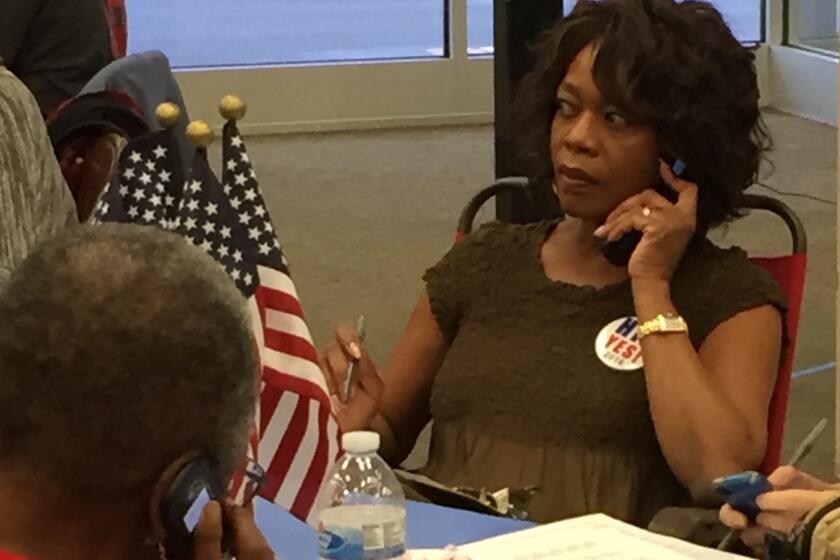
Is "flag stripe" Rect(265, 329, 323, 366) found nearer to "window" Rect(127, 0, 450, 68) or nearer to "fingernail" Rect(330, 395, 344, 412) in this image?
"fingernail" Rect(330, 395, 344, 412)

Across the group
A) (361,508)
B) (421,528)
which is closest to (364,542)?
(361,508)

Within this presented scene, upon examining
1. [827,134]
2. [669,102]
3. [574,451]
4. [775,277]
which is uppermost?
[669,102]

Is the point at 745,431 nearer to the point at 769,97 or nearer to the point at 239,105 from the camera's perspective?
the point at 239,105

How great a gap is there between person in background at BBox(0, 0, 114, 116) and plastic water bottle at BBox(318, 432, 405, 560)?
75.4 inches

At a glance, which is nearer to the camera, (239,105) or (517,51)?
(239,105)

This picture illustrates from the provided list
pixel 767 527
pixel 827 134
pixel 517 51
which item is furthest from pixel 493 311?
pixel 827 134

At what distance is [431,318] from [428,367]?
77mm

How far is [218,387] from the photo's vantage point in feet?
3.96

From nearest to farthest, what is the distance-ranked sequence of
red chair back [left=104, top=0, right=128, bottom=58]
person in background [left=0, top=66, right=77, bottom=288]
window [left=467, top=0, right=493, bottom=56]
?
1. person in background [left=0, top=66, right=77, bottom=288]
2. red chair back [left=104, top=0, right=128, bottom=58]
3. window [left=467, top=0, right=493, bottom=56]

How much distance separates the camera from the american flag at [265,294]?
2137 mm

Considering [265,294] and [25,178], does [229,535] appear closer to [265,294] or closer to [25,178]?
[265,294]

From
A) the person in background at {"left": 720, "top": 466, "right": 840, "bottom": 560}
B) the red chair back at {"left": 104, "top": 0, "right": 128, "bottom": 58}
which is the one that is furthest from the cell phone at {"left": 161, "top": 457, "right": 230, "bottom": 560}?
the red chair back at {"left": 104, "top": 0, "right": 128, "bottom": 58}

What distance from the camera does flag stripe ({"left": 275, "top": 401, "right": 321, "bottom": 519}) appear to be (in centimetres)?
213

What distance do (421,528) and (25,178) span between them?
107 centimetres
